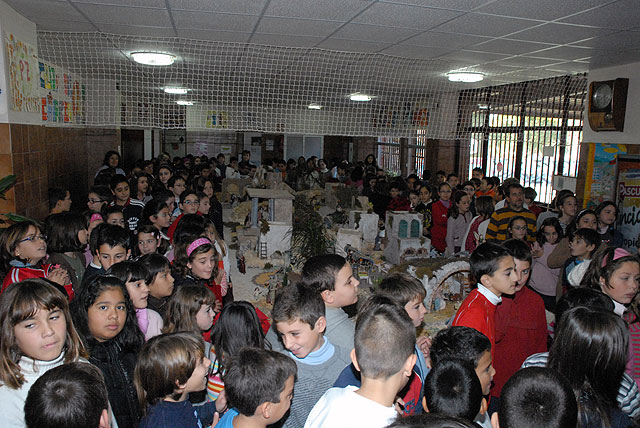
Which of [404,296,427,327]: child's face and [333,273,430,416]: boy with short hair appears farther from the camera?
[404,296,427,327]: child's face

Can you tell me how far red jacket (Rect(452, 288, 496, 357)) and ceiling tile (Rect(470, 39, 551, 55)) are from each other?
305cm

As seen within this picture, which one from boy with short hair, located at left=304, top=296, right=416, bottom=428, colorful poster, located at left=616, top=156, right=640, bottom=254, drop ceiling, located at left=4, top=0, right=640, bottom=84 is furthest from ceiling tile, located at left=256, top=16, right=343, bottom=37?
colorful poster, located at left=616, top=156, right=640, bottom=254

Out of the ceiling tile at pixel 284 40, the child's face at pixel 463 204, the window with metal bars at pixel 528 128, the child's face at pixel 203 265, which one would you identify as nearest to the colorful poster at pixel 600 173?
the window with metal bars at pixel 528 128

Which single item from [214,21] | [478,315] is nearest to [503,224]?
[478,315]

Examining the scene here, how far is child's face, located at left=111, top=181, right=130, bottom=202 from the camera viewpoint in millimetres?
4949

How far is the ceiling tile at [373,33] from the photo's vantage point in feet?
13.4

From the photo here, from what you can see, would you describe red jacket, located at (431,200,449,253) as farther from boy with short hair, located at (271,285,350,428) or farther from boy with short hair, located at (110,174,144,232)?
boy with short hair, located at (271,285,350,428)

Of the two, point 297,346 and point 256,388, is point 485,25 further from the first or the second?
point 256,388

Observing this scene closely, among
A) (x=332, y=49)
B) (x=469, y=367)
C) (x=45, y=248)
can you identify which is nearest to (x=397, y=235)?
(x=332, y=49)

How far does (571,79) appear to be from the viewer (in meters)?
6.76

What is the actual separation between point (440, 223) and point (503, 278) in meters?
3.56

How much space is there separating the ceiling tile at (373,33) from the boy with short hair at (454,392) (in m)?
3.25

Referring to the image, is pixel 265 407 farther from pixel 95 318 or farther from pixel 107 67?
pixel 107 67

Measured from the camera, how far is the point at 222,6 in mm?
3504
